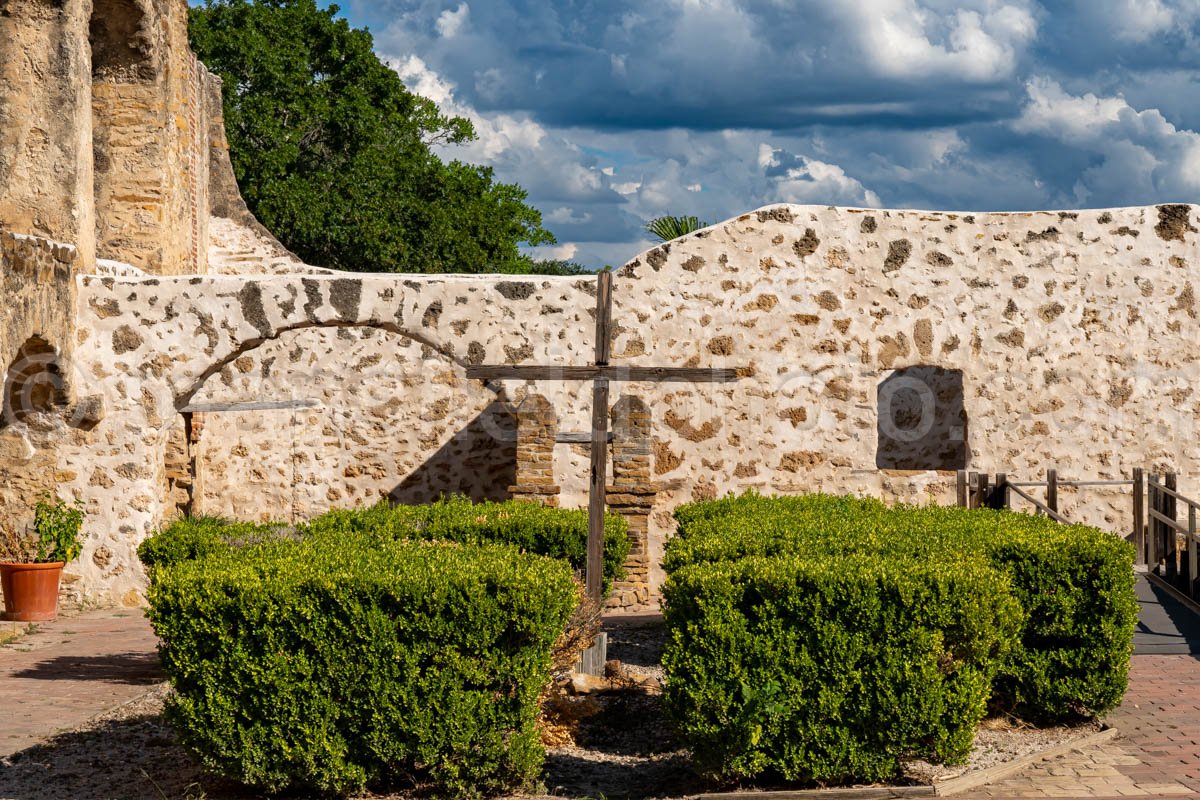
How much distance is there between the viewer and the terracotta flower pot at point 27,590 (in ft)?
32.9

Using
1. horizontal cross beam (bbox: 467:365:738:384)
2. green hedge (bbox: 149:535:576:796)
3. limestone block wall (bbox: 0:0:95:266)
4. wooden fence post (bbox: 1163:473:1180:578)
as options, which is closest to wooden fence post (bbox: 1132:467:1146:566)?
wooden fence post (bbox: 1163:473:1180:578)

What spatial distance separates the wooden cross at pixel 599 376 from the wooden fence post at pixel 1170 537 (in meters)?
4.08

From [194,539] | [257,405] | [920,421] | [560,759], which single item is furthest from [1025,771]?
[257,405]

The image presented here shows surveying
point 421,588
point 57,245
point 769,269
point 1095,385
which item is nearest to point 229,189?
point 57,245

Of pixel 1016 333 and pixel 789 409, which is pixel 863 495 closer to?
pixel 789 409

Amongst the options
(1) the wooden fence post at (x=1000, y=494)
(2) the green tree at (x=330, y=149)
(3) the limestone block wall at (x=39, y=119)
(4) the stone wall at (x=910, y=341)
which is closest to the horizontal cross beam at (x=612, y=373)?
(1) the wooden fence post at (x=1000, y=494)

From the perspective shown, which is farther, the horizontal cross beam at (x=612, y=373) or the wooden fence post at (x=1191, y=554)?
the wooden fence post at (x=1191, y=554)

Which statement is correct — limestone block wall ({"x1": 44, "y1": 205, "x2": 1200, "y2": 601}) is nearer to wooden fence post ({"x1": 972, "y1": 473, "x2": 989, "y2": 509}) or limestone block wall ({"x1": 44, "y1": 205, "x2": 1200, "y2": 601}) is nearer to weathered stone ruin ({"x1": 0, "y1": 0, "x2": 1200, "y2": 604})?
weathered stone ruin ({"x1": 0, "y1": 0, "x2": 1200, "y2": 604})

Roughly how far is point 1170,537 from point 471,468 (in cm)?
601

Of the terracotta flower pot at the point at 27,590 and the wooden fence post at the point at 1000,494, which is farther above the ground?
the wooden fence post at the point at 1000,494

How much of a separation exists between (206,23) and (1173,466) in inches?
755

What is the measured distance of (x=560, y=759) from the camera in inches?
240

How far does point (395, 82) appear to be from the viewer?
2536cm

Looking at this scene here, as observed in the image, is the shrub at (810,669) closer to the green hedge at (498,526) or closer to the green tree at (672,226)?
the green hedge at (498,526)
